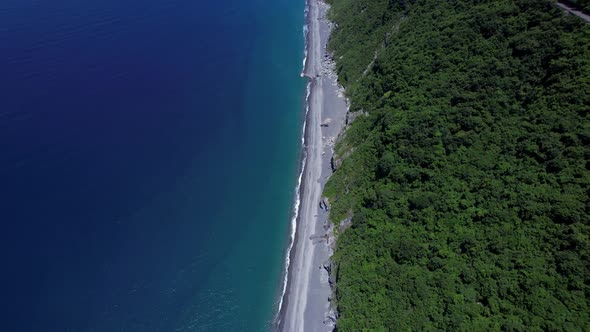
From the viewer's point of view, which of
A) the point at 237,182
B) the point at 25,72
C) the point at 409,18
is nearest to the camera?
the point at 237,182

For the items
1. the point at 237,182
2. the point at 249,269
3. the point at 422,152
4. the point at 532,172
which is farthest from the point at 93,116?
the point at 532,172

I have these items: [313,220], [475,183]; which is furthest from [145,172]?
[475,183]

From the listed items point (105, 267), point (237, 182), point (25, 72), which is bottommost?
point (105, 267)

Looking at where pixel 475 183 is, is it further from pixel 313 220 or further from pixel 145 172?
pixel 145 172

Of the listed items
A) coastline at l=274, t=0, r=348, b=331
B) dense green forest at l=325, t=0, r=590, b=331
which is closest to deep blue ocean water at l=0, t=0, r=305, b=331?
coastline at l=274, t=0, r=348, b=331

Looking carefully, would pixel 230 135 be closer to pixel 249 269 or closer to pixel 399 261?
pixel 249 269

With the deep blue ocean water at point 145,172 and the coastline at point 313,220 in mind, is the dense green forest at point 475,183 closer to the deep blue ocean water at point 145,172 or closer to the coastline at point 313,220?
the coastline at point 313,220
